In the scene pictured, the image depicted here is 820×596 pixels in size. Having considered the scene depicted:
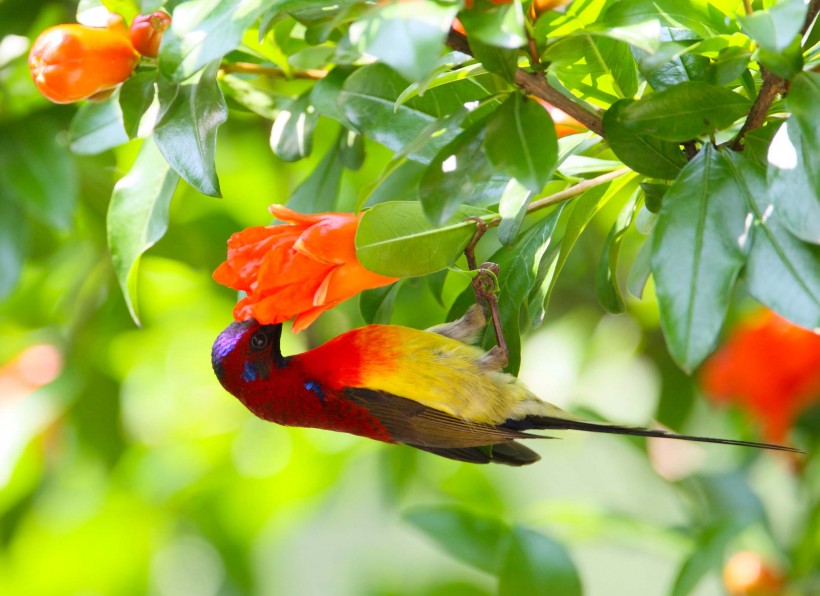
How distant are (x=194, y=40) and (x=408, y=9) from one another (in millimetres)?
315

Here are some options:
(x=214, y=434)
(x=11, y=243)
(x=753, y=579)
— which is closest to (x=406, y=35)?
(x=11, y=243)

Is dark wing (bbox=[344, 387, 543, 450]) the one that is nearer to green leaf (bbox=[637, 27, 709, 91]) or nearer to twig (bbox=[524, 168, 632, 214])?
twig (bbox=[524, 168, 632, 214])

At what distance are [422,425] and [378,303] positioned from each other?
0.30 m

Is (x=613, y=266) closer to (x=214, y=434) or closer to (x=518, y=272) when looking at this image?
(x=518, y=272)

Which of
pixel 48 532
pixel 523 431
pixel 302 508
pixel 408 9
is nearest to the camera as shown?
pixel 408 9

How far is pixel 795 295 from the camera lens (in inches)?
38.7

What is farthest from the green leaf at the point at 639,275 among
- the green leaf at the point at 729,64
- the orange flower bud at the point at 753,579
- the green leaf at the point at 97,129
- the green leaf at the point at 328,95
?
the orange flower bud at the point at 753,579

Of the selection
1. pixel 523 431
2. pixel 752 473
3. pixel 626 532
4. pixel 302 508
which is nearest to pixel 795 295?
pixel 523 431

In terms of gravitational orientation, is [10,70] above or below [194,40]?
below

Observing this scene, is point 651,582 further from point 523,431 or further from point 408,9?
point 408,9

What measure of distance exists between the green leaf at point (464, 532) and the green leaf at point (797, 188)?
1.32m

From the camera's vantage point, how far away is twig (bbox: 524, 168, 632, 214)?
4.16 feet

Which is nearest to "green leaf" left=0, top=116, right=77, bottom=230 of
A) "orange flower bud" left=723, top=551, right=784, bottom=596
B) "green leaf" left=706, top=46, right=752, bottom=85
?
"green leaf" left=706, top=46, right=752, bottom=85

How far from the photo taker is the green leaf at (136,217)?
1358 millimetres
